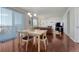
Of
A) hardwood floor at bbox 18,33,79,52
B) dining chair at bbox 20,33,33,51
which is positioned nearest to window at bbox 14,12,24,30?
dining chair at bbox 20,33,33,51

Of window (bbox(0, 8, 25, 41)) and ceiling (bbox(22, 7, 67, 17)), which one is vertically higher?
ceiling (bbox(22, 7, 67, 17))

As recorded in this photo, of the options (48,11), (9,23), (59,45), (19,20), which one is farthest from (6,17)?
(59,45)

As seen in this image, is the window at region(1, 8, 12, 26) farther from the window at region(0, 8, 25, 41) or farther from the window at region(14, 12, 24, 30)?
the window at region(14, 12, 24, 30)

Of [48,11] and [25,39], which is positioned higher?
[48,11]

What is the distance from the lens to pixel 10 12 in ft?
11.6

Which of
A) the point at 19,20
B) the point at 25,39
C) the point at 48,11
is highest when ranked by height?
the point at 48,11

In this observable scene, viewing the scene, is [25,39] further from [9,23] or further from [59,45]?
[59,45]

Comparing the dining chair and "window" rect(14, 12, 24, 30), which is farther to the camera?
the dining chair

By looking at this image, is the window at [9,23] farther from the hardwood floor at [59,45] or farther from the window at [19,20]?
the hardwood floor at [59,45]

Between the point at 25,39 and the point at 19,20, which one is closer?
the point at 19,20

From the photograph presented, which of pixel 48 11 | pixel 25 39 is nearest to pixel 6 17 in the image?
pixel 25 39
